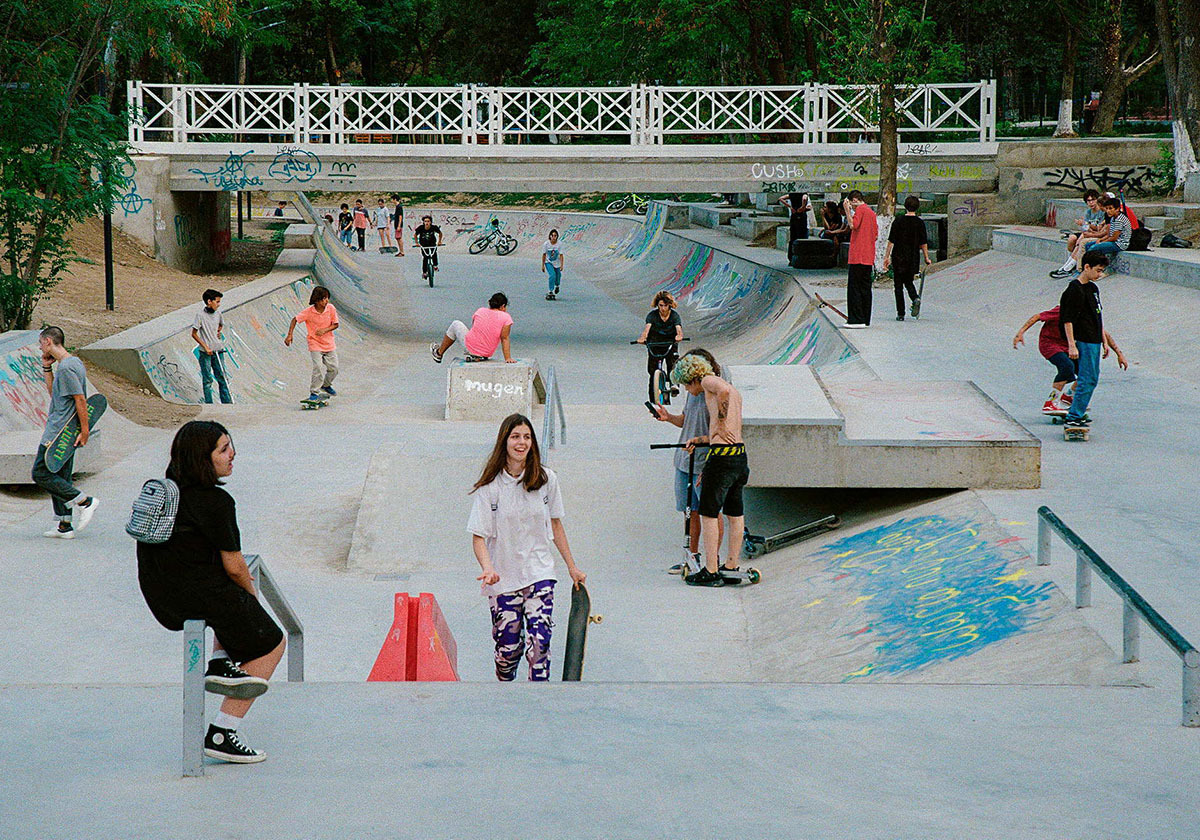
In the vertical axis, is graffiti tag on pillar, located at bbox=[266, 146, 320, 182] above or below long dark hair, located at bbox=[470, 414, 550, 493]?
above

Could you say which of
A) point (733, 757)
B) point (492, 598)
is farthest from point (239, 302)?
point (733, 757)

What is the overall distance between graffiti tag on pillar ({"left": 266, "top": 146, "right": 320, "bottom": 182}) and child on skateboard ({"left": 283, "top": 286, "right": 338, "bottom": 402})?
341 inches

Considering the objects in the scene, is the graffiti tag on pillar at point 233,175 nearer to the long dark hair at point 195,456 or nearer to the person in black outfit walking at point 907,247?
the person in black outfit walking at point 907,247

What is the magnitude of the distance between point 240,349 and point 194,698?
55.4 ft

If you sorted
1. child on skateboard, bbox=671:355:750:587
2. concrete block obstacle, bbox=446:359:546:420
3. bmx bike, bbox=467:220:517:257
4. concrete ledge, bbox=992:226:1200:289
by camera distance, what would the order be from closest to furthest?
child on skateboard, bbox=671:355:750:587
concrete block obstacle, bbox=446:359:546:420
concrete ledge, bbox=992:226:1200:289
bmx bike, bbox=467:220:517:257

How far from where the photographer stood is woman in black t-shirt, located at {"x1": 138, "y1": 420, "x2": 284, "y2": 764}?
178 inches

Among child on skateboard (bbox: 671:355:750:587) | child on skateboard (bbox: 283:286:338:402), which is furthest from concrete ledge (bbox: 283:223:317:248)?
child on skateboard (bbox: 671:355:750:587)

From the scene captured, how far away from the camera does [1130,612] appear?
5.73 metres

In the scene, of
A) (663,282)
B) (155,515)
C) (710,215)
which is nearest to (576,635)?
(155,515)

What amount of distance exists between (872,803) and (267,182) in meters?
22.8

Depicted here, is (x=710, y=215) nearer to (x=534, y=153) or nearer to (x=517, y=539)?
(x=534, y=153)

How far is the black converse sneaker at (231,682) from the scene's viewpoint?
177 inches

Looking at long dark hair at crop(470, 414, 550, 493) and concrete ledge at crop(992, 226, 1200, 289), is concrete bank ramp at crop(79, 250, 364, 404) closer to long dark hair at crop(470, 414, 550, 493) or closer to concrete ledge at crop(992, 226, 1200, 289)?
long dark hair at crop(470, 414, 550, 493)

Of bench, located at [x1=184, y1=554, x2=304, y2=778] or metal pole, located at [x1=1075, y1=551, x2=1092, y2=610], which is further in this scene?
metal pole, located at [x1=1075, y1=551, x2=1092, y2=610]
